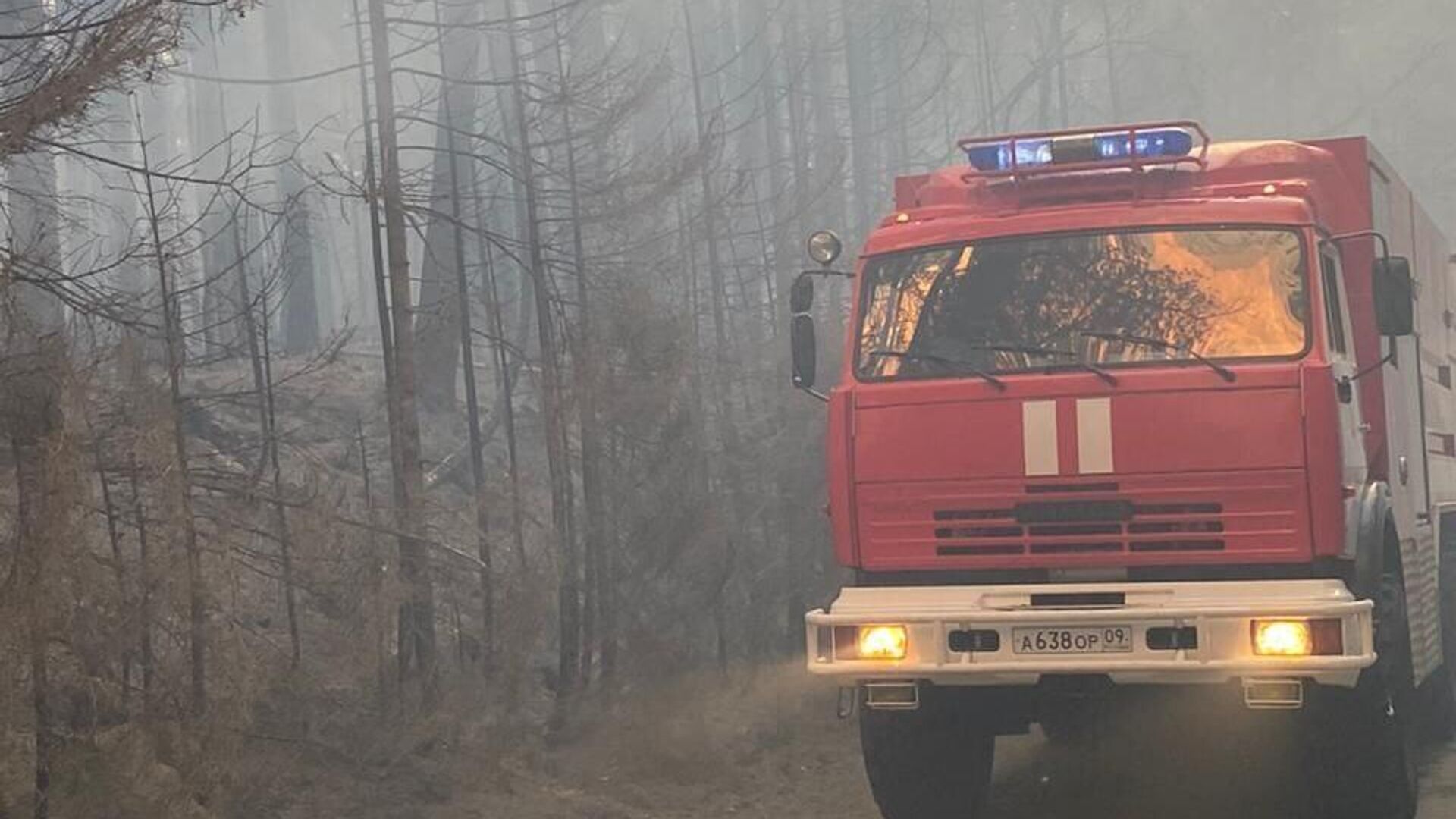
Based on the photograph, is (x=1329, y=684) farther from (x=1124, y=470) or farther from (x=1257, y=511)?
(x=1124, y=470)

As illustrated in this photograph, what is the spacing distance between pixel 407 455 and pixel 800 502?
14.8 feet

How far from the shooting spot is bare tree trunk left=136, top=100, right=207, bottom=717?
24.2 feet

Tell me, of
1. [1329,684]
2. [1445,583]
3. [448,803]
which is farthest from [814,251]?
[1445,583]

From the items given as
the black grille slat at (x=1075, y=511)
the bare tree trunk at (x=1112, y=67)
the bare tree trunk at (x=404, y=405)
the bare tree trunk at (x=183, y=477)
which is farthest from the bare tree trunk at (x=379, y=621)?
the bare tree trunk at (x=1112, y=67)

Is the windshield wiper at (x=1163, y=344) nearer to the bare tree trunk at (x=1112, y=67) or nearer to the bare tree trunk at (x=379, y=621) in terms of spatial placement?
the bare tree trunk at (x=379, y=621)

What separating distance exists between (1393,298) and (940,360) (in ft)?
6.47

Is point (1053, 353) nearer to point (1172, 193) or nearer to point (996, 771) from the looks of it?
point (1172, 193)

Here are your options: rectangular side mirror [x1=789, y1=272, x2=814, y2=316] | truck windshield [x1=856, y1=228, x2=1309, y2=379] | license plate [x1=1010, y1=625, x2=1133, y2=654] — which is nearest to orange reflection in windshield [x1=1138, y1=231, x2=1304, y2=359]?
truck windshield [x1=856, y1=228, x2=1309, y2=379]

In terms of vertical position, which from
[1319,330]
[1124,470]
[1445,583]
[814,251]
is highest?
[814,251]

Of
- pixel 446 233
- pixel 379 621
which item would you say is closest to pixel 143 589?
pixel 379 621

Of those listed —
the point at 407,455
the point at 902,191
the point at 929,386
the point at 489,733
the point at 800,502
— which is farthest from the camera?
the point at 800,502

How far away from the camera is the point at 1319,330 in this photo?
20.8 feet

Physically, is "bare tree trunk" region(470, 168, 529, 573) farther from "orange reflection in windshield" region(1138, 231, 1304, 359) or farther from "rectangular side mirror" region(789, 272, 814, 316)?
"orange reflection in windshield" region(1138, 231, 1304, 359)

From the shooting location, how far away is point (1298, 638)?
229 inches
